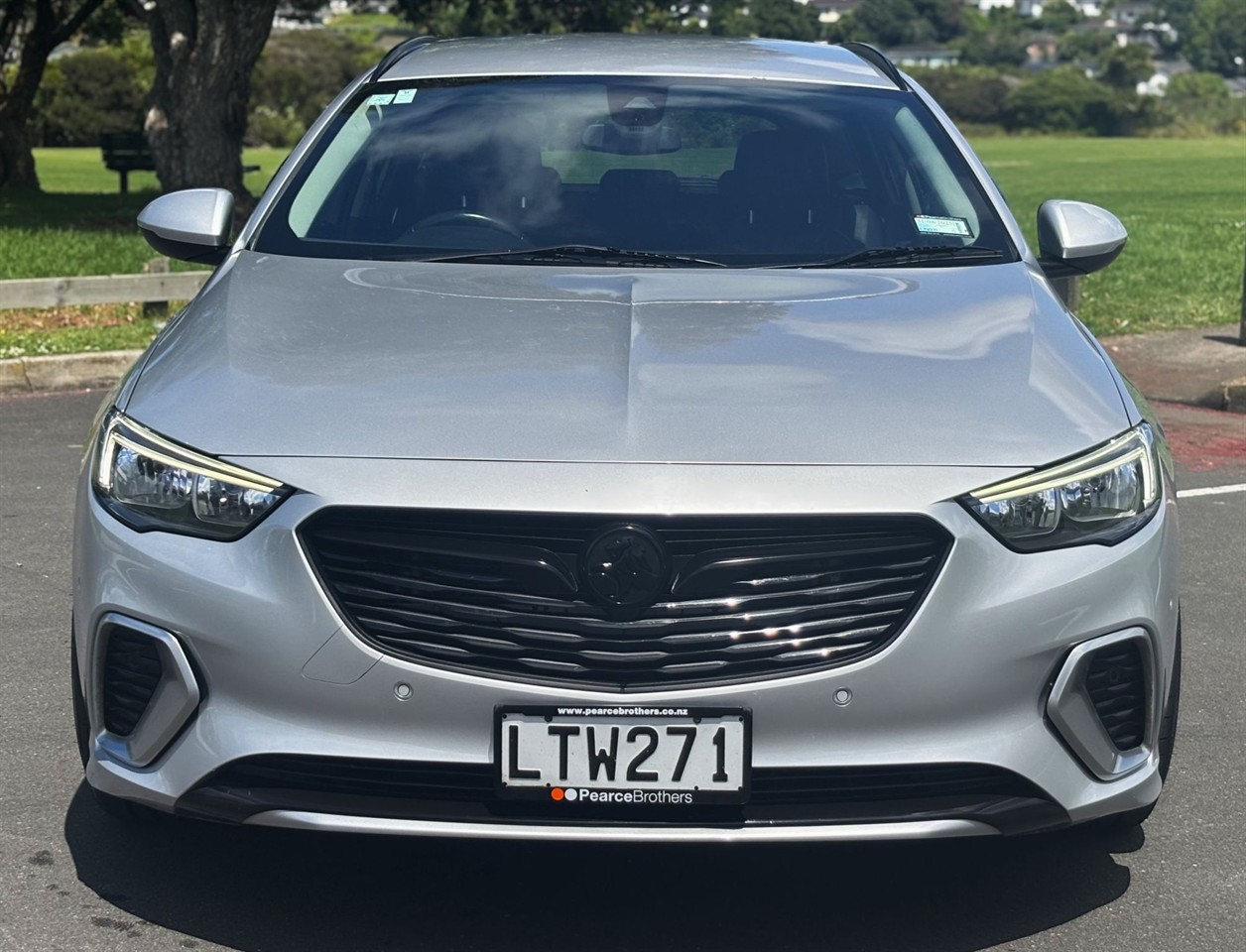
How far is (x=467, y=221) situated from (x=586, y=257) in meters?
0.39

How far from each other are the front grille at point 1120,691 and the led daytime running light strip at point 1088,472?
288mm

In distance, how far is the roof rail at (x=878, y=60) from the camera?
5.14 m

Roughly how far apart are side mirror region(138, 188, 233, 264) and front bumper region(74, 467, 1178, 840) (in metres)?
1.50

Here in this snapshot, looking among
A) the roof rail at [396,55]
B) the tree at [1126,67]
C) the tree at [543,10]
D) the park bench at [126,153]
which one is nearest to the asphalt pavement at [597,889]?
the roof rail at [396,55]

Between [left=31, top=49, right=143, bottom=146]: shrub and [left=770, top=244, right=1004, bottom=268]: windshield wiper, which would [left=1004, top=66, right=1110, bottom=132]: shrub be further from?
[left=770, top=244, right=1004, bottom=268]: windshield wiper

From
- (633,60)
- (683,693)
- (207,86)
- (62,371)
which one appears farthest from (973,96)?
(683,693)

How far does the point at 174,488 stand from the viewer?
323 centimetres

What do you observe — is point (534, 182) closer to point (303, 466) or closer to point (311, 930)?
point (303, 466)

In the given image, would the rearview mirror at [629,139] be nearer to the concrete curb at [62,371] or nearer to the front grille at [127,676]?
the front grille at [127,676]

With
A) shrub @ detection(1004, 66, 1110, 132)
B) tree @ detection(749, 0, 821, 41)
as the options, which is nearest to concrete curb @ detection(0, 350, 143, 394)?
tree @ detection(749, 0, 821, 41)

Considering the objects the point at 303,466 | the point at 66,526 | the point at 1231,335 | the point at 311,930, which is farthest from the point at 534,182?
the point at 1231,335

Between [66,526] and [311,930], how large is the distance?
3765 millimetres

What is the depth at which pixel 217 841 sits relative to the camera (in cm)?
380

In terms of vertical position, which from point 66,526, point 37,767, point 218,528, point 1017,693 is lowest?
point 66,526
